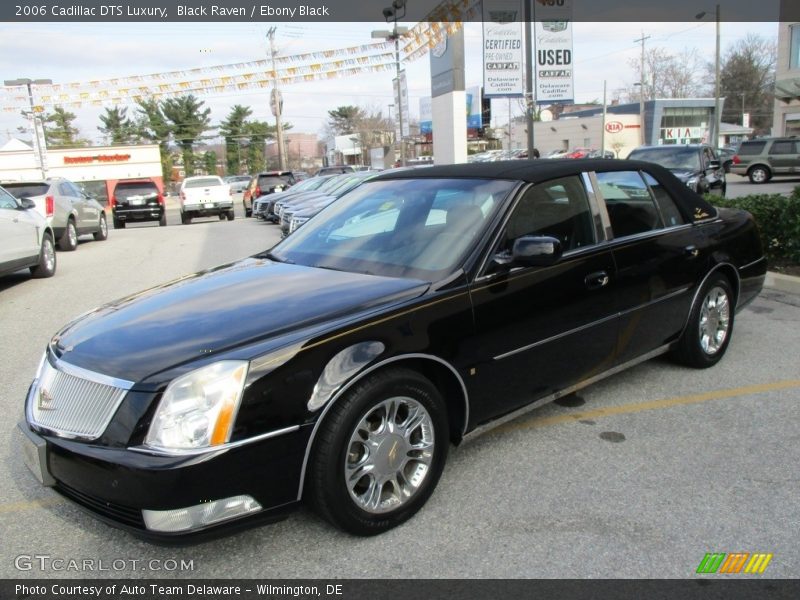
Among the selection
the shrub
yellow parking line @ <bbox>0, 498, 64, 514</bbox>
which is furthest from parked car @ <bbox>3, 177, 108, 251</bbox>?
the shrub

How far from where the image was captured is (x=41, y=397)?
2996 mm

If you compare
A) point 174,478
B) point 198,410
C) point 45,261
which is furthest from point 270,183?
point 174,478

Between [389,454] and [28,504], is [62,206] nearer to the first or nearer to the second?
[28,504]

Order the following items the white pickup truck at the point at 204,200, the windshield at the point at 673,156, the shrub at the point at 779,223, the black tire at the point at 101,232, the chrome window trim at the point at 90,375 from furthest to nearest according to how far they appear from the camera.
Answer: the white pickup truck at the point at 204,200, the black tire at the point at 101,232, the windshield at the point at 673,156, the shrub at the point at 779,223, the chrome window trim at the point at 90,375

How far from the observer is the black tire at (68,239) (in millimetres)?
14047

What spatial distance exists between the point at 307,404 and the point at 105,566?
1154 millimetres

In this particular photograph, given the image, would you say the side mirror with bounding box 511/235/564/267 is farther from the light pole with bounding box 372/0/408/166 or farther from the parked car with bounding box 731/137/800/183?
the parked car with bounding box 731/137/800/183

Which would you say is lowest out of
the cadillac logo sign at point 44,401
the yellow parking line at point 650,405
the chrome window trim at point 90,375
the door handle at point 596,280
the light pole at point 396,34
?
the yellow parking line at point 650,405

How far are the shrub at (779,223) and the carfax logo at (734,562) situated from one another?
6013 mm

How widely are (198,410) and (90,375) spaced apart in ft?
1.94

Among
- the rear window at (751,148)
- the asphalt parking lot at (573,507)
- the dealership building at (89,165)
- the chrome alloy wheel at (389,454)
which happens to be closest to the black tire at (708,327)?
the asphalt parking lot at (573,507)

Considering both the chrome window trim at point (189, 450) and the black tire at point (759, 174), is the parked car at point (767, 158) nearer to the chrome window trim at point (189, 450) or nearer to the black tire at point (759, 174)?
the black tire at point (759, 174)

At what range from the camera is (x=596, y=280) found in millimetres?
3920

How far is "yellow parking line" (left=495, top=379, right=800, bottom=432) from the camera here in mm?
4121
